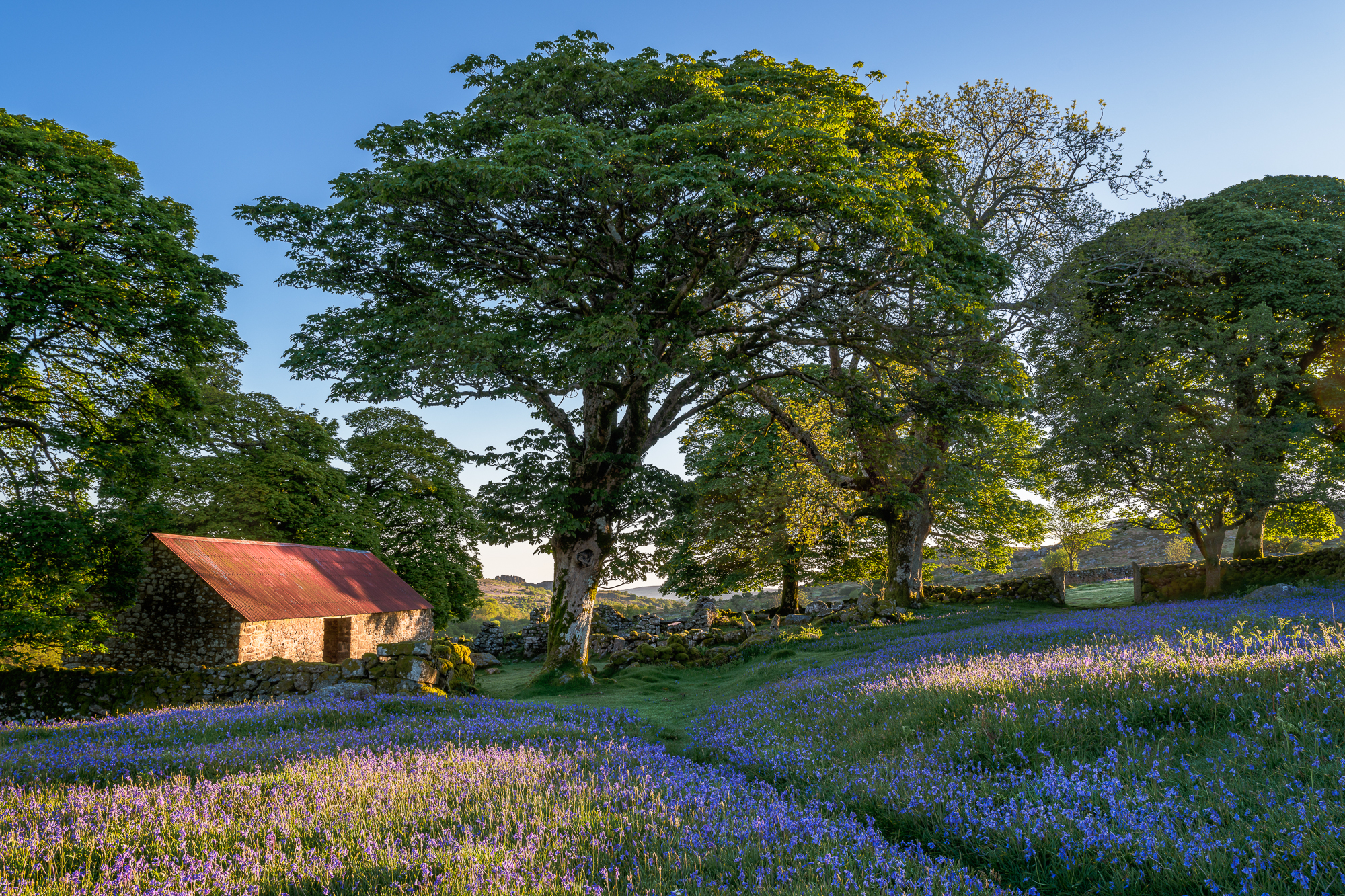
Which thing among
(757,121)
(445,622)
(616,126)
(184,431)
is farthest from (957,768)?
(445,622)

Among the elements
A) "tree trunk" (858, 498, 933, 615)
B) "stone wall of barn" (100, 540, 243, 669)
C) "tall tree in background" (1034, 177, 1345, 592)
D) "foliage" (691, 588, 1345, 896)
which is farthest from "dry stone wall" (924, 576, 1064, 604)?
"stone wall of barn" (100, 540, 243, 669)

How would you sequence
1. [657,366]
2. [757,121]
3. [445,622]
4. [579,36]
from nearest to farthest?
[757,121] < [657,366] < [579,36] < [445,622]

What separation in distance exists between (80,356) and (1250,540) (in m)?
42.0

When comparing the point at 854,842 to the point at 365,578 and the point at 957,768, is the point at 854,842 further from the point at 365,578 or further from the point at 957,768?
the point at 365,578

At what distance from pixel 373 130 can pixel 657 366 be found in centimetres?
1057

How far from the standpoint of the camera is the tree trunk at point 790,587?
35.1 metres

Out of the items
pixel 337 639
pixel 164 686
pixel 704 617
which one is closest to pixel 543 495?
pixel 164 686

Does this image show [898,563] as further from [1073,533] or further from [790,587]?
[1073,533]

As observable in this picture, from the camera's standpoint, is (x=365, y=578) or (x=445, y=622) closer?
(x=365, y=578)

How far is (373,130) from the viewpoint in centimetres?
1881

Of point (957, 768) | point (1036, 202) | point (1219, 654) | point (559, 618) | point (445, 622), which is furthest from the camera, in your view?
point (445, 622)

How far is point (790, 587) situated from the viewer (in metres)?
36.1

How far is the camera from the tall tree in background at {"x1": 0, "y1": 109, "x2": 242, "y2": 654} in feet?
57.5

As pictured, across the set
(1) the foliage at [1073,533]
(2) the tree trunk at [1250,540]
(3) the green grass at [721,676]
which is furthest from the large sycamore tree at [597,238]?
(1) the foliage at [1073,533]
